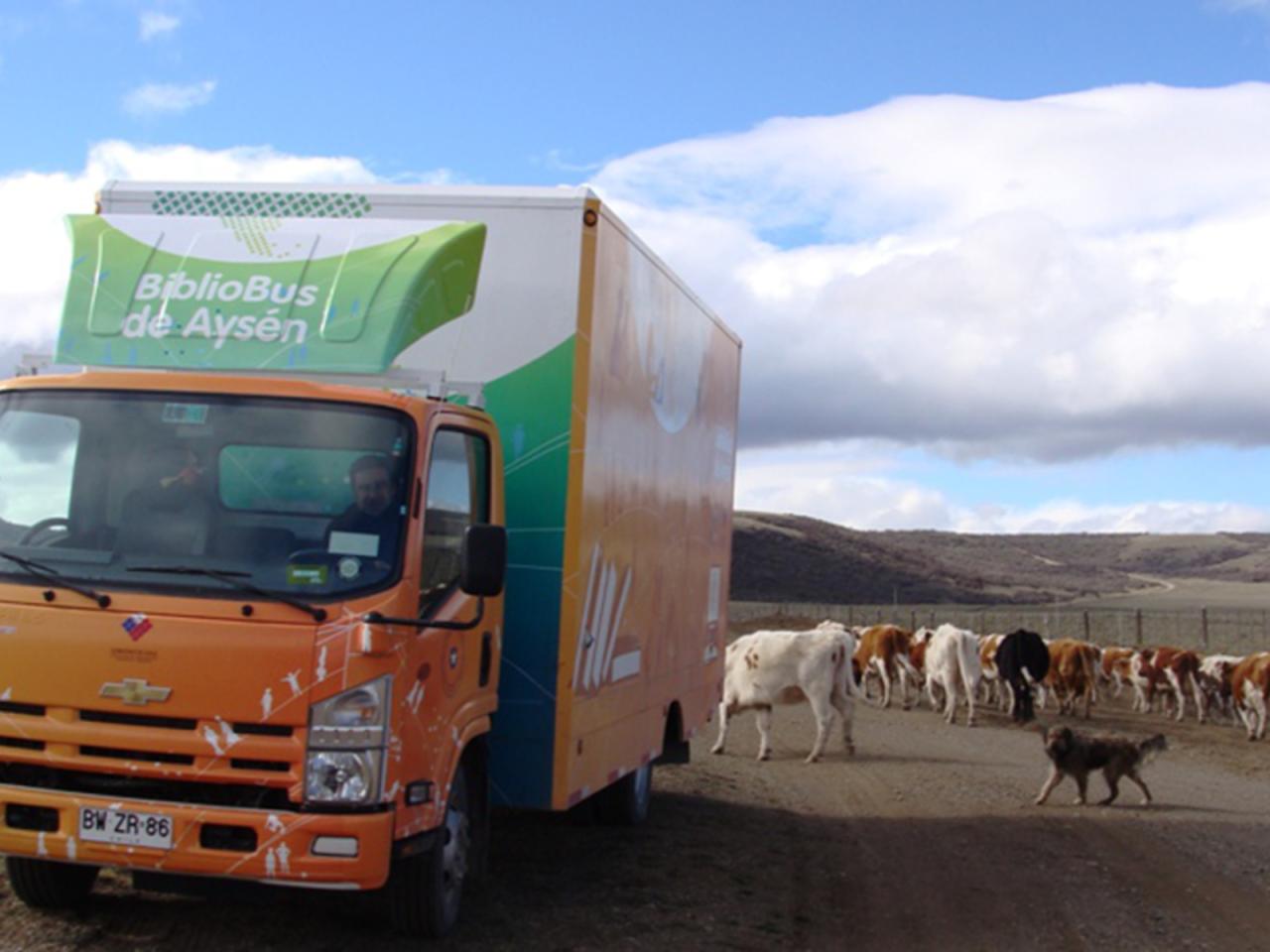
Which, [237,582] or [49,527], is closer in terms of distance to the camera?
[237,582]

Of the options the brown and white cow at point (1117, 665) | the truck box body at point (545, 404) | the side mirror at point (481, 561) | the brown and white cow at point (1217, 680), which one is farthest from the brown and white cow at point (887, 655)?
the side mirror at point (481, 561)

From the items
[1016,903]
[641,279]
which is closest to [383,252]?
[641,279]

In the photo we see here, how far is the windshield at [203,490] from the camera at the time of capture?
22.2 feet

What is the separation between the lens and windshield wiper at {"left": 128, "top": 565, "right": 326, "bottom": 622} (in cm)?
654

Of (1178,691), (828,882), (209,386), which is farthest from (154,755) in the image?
(1178,691)

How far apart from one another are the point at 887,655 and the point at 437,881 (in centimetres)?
2284

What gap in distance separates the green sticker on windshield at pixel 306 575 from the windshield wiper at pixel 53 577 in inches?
30.6

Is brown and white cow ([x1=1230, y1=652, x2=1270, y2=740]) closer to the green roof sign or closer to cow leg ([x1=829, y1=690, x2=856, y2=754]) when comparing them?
cow leg ([x1=829, y1=690, x2=856, y2=754])

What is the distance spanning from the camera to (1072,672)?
27.9 metres

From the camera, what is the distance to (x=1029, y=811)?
565 inches

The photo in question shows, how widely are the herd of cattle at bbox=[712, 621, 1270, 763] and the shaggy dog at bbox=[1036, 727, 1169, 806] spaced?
4.62 m

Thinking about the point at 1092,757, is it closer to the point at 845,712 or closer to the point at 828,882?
the point at 845,712

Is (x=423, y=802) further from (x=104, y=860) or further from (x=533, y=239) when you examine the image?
(x=533, y=239)

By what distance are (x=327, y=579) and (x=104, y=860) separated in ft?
4.99
